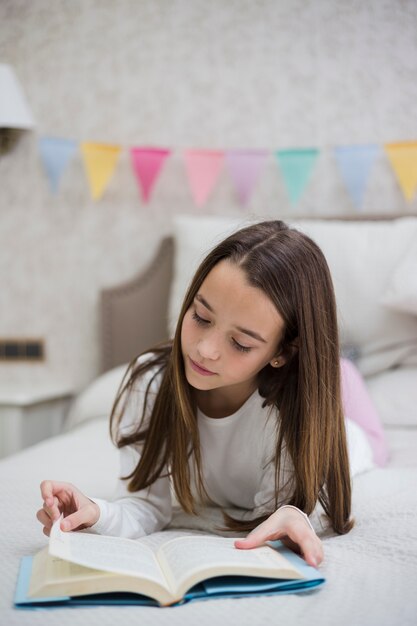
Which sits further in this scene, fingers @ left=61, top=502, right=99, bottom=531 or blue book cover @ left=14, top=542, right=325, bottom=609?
fingers @ left=61, top=502, right=99, bottom=531

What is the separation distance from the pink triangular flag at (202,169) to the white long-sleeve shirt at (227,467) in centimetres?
148

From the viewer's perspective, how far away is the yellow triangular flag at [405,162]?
2.46m

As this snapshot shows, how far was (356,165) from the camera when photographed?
8.25 feet

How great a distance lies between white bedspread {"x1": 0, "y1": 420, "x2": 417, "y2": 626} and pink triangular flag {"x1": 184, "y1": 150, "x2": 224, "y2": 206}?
1248 millimetres

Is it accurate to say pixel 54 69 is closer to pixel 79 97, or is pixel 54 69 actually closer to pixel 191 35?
pixel 79 97

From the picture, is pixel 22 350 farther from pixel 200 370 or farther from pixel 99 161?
pixel 200 370

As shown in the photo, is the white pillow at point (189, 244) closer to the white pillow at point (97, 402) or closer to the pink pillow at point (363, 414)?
the white pillow at point (97, 402)

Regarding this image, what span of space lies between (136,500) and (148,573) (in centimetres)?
43

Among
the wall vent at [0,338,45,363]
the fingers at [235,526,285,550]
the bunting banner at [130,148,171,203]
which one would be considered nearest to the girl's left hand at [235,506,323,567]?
the fingers at [235,526,285,550]

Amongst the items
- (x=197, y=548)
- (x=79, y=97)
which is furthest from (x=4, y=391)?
(x=197, y=548)

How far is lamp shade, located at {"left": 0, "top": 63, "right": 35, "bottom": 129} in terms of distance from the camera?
2621 millimetres

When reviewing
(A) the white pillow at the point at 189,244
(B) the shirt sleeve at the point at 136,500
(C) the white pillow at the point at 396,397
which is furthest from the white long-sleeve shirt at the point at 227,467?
(A) the white pillow at the point at 189,244

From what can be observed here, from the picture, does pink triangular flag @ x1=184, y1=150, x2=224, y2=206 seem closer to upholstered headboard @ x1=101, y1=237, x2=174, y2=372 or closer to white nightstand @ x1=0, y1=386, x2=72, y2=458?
upholstered headboard @ x1=101, y1=237, x2=174, y2=372

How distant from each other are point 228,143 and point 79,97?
0.62 metres
